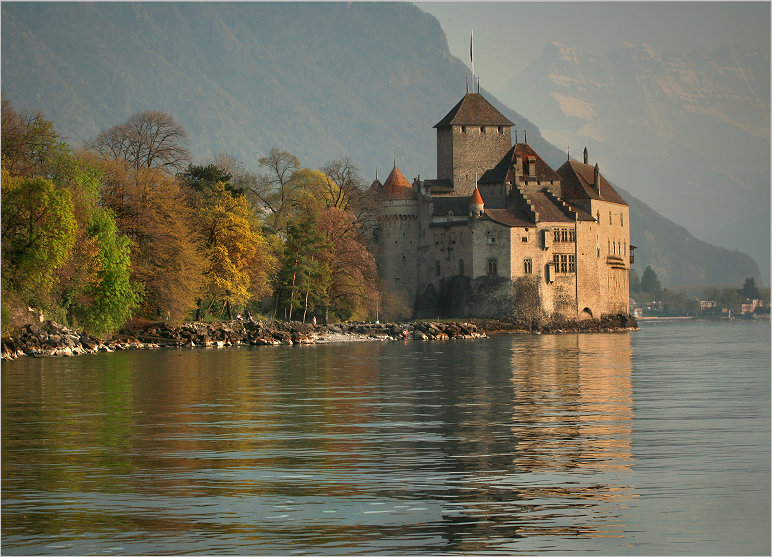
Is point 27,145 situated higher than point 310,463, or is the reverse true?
point 27,145

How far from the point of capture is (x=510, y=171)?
306ft

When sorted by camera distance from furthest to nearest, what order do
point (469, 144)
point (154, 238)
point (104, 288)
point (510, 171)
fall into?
point (469, 144), point (510, 171), point (154, 238), point (104, 288)

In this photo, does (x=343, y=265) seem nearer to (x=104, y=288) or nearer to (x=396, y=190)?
(x=396, y=190)

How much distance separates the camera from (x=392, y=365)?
A: 44938 mm

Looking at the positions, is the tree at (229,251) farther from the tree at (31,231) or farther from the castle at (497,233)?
the castle at (497,233)

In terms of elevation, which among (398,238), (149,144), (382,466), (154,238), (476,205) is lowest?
(382,466)

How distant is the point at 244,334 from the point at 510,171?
118 ft

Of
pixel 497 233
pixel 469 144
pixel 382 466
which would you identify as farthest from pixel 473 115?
pixel 382 466

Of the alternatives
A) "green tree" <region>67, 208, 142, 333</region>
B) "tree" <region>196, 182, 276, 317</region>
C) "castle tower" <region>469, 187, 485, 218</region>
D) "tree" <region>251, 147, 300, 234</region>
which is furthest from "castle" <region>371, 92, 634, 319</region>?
"green tree" <region>67, 208, 142, 333</region>

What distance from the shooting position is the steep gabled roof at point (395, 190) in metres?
95.5

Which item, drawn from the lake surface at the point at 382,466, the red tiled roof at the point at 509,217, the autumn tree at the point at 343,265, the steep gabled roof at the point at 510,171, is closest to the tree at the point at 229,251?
the autumn tree at the point at 343,265

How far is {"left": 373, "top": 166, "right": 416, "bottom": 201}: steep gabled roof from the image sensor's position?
313ft

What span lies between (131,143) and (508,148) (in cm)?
4054

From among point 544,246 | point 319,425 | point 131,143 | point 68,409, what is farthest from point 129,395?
point 544,246
